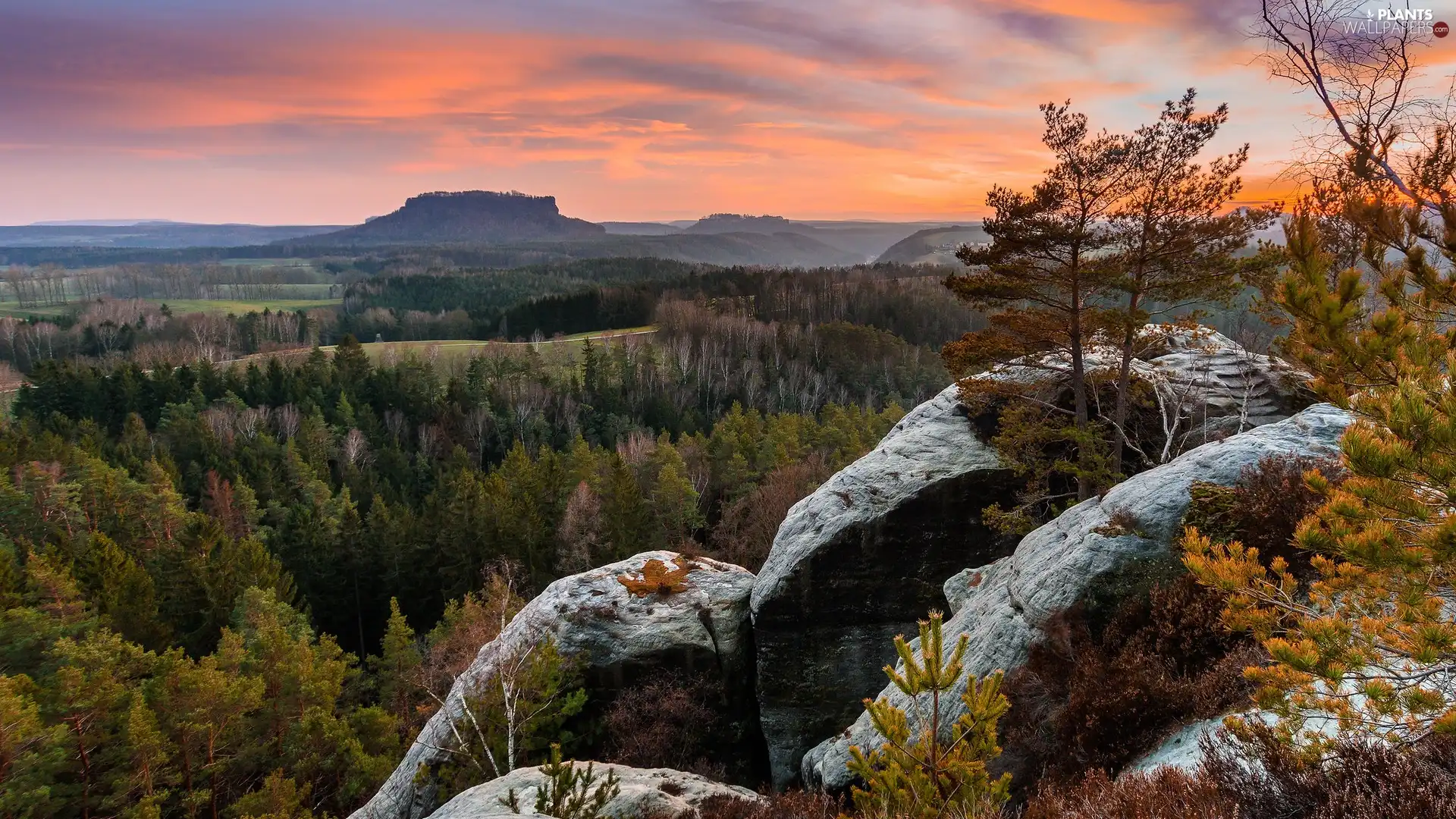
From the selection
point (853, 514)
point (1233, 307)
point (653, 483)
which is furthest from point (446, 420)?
point (1233, 307)

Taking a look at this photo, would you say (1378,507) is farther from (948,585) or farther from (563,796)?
(948,585)

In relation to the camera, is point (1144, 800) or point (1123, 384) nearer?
point (1144, 800)

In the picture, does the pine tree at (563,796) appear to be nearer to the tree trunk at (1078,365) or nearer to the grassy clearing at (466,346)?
the tree trunk at (1078,365)

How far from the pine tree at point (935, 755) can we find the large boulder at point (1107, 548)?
3.92 metres

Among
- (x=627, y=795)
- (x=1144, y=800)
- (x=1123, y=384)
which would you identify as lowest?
(x=627, y=795)

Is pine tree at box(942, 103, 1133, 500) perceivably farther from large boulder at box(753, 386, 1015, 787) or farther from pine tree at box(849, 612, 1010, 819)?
pine tree at box(849, 612, 1010, 819)

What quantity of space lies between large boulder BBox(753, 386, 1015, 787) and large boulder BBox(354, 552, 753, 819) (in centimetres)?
157

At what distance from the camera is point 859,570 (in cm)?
2120

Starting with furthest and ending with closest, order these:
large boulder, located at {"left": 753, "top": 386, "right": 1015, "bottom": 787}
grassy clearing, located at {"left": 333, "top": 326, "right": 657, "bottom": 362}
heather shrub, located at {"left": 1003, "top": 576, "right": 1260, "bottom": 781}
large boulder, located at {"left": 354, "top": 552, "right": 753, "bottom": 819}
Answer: grassy clearing, located at {"left": 333, "top": 326, "right": 657, "bottom": 362}, large boulder, located at {"left": 354, "top": 552, "right": 753, "bottom": 819}, large boulder, located at {"left": 753, "top": 386, "right": 1015, "bottom": 787}, heather shrub, located at {"left": 1003, "top": 576, "right": 1260, "bottom": 781}

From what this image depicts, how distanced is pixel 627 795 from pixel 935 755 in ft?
26.1

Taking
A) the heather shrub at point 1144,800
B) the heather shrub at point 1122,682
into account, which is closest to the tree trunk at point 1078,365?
the heather shrub at point 1122,682

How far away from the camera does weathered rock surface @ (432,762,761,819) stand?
37.7 feet

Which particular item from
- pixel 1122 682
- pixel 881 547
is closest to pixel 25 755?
pixel 881 547

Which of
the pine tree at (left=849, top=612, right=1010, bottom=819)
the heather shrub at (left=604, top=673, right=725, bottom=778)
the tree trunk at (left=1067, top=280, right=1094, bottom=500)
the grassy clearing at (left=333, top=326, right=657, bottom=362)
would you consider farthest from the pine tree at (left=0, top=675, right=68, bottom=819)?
the grassy clearing at (left=333, top=326, right=657, bottom=362)
